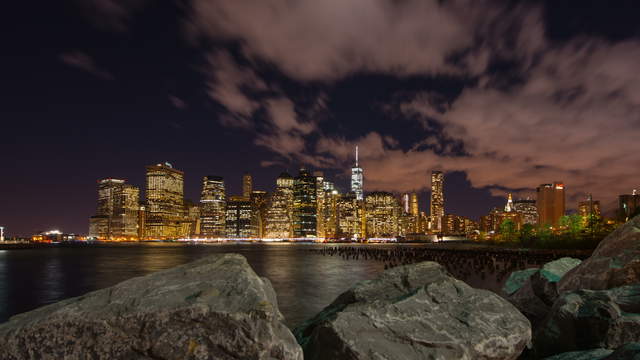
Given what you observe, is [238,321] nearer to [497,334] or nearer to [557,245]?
[497,334]

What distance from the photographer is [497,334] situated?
6316 mm

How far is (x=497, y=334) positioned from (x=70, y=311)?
662cm

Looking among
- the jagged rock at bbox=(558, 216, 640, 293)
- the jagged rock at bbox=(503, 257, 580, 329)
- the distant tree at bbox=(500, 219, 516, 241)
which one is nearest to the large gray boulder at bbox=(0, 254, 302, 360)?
the jagged rock at bbox=(503, 257, 580, 329)

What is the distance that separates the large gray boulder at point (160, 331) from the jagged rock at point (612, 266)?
1006cm

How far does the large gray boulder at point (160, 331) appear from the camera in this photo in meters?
4.67

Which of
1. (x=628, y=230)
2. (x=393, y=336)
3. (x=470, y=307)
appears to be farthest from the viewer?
(x=628, y=230)

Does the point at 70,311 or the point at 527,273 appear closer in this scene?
the point at 70,311

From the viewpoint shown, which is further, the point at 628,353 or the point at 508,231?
the point at 508,231

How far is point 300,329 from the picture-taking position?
8.02 meters

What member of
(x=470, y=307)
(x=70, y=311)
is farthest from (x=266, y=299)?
(x=470, y=307)

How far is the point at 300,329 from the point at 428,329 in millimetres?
3024

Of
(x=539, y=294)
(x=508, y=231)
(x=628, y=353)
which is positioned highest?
(x=628, y=353)

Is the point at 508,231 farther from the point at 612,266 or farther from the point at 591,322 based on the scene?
the point at 591,322

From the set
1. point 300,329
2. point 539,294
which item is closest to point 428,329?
point 300,329
